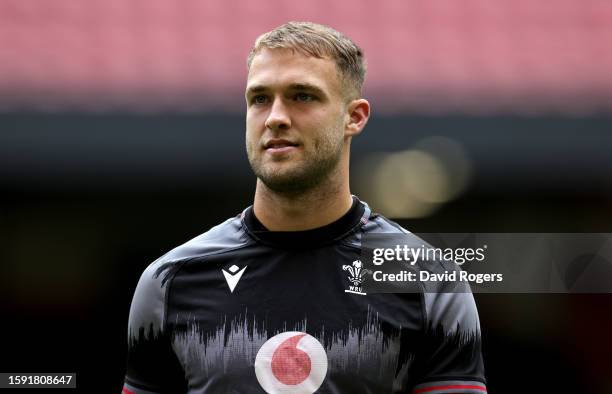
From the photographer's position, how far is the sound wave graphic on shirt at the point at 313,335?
2590 millimetres

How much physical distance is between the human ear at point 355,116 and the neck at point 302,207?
158 millimetres

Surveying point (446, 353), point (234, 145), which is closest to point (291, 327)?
point (446, 353)

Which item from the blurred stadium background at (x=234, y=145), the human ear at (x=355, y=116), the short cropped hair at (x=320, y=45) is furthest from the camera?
the blurred stadium background at (x=234, y=145)

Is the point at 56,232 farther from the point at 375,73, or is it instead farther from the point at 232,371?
the point at 232,371

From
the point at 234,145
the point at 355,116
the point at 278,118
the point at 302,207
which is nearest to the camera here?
the point at 278,118

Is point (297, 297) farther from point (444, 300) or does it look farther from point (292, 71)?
point (292, 71)

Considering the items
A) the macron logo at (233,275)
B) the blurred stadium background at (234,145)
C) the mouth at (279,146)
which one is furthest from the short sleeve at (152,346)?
the blurred stadium background at (234,145)

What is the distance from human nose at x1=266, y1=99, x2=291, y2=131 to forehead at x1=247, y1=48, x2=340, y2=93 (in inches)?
2.4

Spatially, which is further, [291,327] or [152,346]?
[152,346]

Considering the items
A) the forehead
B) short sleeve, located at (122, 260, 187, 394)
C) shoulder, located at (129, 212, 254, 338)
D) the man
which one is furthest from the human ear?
short sleeve, located at (122, 260, 187, 394)

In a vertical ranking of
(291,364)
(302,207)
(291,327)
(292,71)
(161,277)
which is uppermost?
(292,71)

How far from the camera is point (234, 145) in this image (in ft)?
19.4

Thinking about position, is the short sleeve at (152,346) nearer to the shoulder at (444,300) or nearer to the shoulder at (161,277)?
the shoulder at (161,277)

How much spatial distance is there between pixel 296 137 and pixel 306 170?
105mm
